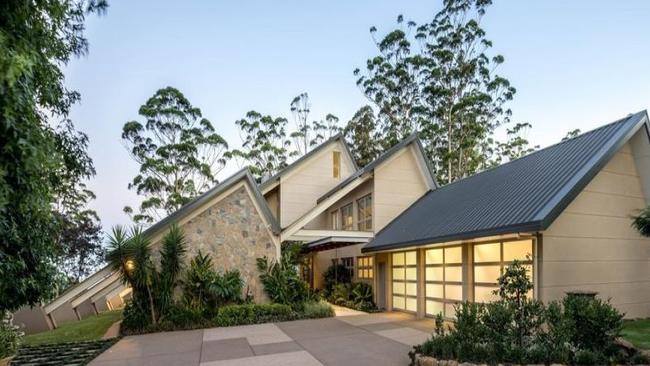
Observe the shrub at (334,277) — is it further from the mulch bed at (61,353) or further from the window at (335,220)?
the mulch bed at (61,353)

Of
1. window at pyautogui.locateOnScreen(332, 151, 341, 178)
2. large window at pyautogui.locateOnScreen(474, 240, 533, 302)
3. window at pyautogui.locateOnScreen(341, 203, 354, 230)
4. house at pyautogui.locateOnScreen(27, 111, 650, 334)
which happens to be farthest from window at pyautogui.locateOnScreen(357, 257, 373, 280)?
large window at pyautogui.locateOnScreen(474, 240, 533, 302)

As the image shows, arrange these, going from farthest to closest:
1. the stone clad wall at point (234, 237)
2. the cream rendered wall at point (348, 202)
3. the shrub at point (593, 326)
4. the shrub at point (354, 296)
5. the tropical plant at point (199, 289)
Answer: the cream rendered wall at point (348, 202)
the shrub at point (354, 296)
the stone clad wall at point (234, 237)
the tropical plant at point (199, 289)
the shrub at point (593, 326)

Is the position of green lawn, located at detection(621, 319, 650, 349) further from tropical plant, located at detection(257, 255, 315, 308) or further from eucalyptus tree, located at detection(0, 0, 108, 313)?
eucalyptus tree, located at detection(0, 0, 108, 313)

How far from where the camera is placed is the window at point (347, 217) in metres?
19.2

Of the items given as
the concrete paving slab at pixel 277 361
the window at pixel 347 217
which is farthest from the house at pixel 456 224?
the concrete paving slab at pixel 277 361

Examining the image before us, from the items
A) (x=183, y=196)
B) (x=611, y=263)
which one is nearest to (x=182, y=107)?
(x=183, y=196)

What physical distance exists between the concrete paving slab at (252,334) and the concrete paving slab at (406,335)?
2.54m

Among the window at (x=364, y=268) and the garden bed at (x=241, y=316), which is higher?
the window at (x=364, y=268)

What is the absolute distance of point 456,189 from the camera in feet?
49.6

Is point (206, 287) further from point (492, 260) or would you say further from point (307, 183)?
point (307, 183)

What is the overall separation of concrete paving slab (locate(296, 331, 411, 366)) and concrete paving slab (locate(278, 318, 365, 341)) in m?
0.45

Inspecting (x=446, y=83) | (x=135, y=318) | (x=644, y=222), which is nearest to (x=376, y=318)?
(x=135, y=318)

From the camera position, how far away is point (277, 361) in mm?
7965

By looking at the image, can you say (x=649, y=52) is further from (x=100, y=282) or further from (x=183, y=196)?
(x=183, y=196)
